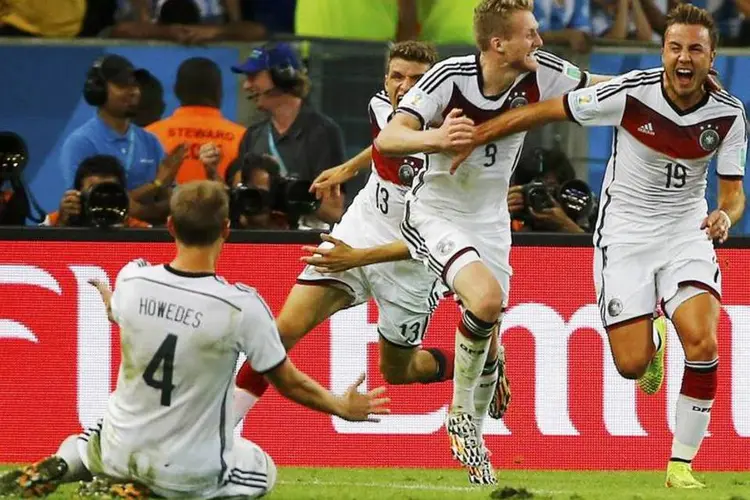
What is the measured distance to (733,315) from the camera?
11148 millimetres

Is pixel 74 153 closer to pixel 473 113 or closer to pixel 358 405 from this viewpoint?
pixel 473 113

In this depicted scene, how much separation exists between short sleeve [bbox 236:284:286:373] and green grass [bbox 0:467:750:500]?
882mm

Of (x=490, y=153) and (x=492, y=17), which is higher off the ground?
(x=492, y=17)

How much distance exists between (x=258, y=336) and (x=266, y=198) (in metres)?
4.41

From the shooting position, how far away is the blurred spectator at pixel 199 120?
12.0m

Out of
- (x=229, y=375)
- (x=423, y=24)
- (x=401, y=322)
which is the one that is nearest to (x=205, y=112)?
(x=423, y=24)

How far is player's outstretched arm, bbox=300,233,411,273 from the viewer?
9406 mm

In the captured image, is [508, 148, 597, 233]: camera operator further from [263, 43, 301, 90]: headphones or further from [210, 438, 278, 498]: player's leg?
[210, 438, 278, 498]: player's leg

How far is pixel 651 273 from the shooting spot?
936 centimetres

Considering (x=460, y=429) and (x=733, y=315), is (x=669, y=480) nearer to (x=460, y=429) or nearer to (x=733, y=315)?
(x=460, y=429)

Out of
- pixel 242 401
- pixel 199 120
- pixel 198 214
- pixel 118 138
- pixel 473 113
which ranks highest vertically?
pixel 473 113

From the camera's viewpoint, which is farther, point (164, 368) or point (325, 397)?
point (325, 397)

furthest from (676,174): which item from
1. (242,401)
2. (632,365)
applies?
(242,401)

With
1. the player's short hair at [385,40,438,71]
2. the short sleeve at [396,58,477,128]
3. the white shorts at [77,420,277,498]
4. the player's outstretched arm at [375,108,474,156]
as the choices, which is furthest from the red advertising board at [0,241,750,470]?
the white shorts at [77,420,277,498]
